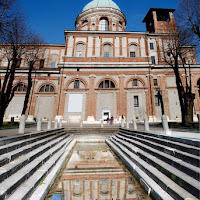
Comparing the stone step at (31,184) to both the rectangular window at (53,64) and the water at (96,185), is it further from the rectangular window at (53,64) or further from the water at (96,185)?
the rectangular window at (53,64)

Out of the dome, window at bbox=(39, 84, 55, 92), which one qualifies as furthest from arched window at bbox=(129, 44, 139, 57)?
window at bbox=(39, 84, 55, 92)

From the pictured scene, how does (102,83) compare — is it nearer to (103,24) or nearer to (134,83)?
(134,83)

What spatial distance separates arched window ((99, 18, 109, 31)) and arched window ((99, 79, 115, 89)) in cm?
1460

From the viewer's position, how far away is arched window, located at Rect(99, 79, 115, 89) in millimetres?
20825

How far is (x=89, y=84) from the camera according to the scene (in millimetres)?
20719

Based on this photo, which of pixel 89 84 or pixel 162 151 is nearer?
pixel 162 151

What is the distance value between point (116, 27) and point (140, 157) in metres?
29.7

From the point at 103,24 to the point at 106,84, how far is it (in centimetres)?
1626

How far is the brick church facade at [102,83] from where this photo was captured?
20.0m

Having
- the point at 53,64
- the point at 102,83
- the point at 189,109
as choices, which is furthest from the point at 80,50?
the point at 189,109

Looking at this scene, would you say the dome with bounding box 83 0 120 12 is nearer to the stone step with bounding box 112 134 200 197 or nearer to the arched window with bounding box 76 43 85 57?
the arched window with bounding box 76 43 85 57

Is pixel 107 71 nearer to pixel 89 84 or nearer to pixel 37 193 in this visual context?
pixel 89 84

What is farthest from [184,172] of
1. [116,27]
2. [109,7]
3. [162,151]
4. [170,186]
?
[109,7]

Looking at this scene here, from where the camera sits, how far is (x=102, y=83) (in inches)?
830
